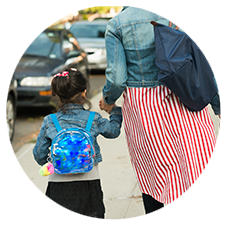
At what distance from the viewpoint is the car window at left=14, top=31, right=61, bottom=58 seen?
23.5 ft

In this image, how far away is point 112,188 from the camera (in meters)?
3.90

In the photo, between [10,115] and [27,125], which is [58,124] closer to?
[10,115]

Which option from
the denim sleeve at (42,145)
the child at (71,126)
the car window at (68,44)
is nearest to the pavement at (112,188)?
the child at (71,126)

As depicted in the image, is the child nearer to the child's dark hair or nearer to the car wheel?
the child's dark hair

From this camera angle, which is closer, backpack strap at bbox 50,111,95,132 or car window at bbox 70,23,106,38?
backpack strap at bbox 50,111,95,132

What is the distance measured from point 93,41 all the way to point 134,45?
9349 mm

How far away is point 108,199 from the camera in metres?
3.65

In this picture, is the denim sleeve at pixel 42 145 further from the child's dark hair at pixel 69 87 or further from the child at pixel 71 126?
the child's dark hair at pixel 69 87

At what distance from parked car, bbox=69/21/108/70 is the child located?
8384 mm

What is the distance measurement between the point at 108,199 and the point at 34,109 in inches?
172

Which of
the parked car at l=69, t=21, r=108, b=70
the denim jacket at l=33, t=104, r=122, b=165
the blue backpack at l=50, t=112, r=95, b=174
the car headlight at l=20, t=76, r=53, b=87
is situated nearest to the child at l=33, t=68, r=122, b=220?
the denim jacket at l=33, t=104, r=122, b=165

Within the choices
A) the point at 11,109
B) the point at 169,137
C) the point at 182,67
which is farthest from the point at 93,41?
the point at 182,67
